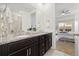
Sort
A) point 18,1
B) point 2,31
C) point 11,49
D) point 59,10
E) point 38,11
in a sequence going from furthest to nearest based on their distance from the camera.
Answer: point 38,11
point 59,10
point 18,1
point 2,31
point 11,49

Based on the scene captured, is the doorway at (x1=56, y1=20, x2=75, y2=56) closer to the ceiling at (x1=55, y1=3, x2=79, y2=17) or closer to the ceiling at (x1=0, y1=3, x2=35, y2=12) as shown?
the ceiling at (x1=55, y1=3, x2=79, y2=17)

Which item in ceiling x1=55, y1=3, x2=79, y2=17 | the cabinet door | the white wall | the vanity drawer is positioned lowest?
the cabinet door

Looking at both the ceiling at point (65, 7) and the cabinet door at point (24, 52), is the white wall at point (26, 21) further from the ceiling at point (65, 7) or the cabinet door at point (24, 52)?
the ceiling at point (65, 7)

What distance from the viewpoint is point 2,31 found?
1.42 m

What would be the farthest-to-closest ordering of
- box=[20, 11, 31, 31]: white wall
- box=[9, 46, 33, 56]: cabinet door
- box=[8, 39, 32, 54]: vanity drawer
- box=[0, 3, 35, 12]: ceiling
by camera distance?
box=[20, 11, 31, 31]: white wall
box=[0, 3, 35, 12]: ceiling
box=[9, 46, 33, 56]: cabinet door
box=[8, 39, 32, 54]: vanity drawer

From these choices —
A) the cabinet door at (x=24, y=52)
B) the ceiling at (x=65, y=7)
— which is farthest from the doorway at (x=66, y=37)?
the cabinet door at (x=24, y=52)

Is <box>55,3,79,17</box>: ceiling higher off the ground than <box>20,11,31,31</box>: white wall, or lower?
higher

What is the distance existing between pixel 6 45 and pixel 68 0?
111 centimetres

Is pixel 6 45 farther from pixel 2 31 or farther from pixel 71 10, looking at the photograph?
pixel 71 10

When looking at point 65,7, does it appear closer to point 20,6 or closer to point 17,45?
point 20,6

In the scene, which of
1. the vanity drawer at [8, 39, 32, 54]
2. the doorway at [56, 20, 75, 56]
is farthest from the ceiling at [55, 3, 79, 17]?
the vanity drawer at [8, 39, 32, 54]

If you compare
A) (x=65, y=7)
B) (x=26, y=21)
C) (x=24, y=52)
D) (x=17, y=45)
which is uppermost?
(x=65, y=7)

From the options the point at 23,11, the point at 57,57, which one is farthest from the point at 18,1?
the point at 57,57

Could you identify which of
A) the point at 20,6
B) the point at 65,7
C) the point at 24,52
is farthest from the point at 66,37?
the point at 20,6
